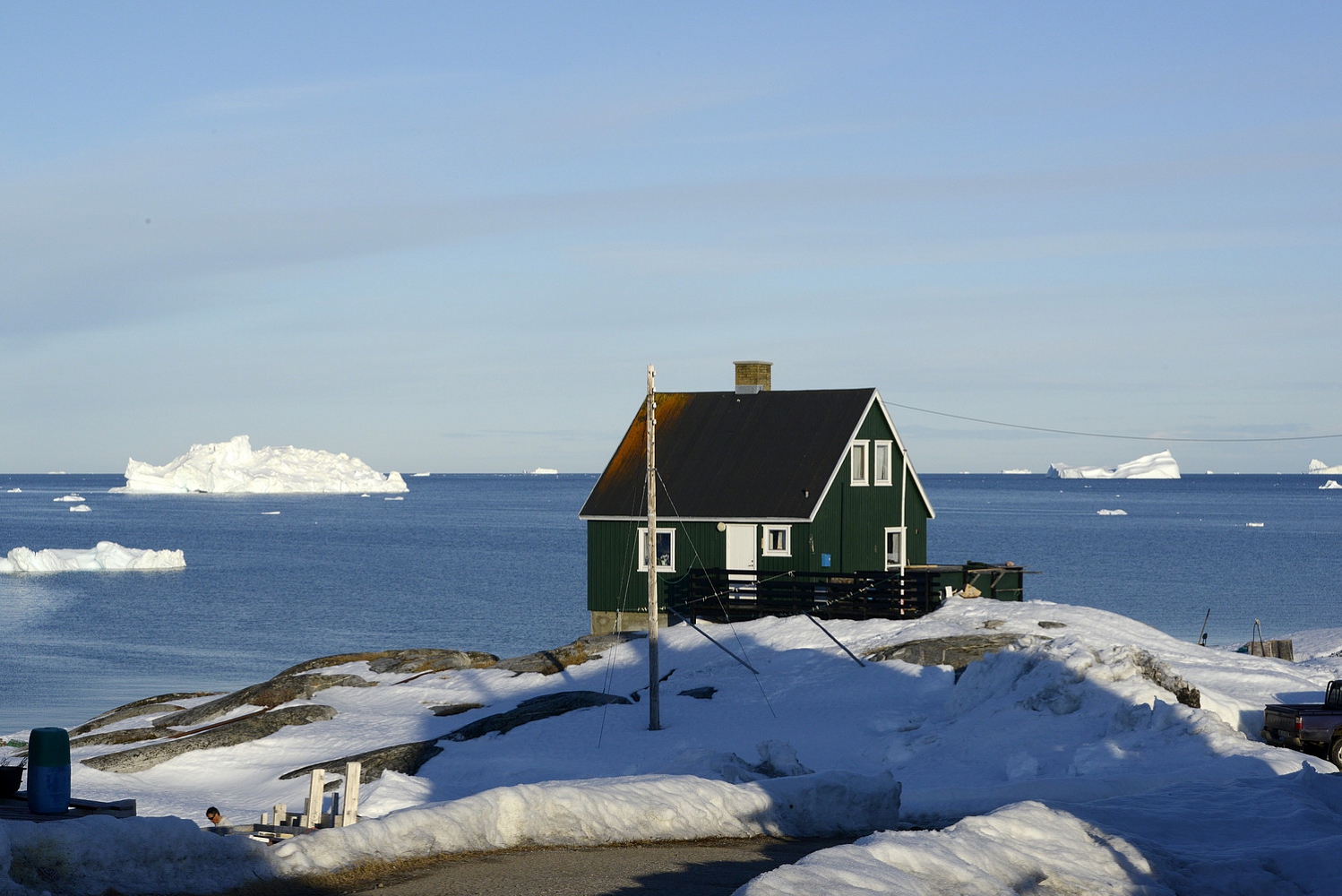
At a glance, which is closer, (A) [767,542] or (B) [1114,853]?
(B) [1114,853]

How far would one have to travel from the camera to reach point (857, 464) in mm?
43219

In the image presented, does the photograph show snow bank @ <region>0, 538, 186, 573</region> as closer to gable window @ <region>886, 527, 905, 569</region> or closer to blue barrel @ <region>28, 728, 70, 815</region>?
gable window @ <region>886, 527, 905, 569</region>

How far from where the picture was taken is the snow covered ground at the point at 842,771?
10688 mm

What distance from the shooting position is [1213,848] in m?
13.1

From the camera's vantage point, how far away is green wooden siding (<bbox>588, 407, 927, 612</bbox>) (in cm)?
4134

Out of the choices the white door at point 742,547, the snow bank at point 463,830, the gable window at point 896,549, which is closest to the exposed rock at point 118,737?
the white door at point 742,547

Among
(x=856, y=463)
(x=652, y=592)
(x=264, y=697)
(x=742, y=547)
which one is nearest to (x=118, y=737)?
(x=264, y=697)

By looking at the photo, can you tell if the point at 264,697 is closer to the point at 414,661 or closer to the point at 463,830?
the point at 414,661

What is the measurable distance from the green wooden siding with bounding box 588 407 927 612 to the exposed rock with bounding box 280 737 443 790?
1422cm

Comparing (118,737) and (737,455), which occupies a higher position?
(737,455)

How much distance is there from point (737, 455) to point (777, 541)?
3.53 meters

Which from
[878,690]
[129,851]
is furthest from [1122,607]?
[129,851]

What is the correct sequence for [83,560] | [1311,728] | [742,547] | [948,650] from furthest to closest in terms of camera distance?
[83,560] → [742,547] → [948,650] → [1311,728]

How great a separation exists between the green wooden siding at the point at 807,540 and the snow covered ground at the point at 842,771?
5486mm
